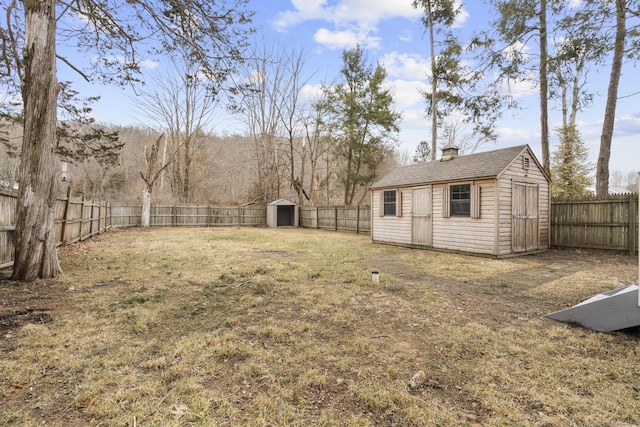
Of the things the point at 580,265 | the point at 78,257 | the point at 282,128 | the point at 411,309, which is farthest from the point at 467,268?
the point at 282,128

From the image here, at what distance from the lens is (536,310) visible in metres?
4.02

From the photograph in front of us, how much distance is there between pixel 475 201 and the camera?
29.0 ft

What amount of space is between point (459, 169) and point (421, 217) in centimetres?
196

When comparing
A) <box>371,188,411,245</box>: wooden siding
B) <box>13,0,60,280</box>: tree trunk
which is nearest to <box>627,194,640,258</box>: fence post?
<box>371,188,411,245</box>: wooden siding

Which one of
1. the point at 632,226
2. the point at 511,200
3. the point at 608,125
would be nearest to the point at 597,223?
the point at 632,226

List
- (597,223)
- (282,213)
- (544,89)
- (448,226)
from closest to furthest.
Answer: (597,223) < (448,226) < (544,89) < (282,213)

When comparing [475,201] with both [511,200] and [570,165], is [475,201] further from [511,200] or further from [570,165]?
[570,165]

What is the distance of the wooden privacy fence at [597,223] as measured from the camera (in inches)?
331

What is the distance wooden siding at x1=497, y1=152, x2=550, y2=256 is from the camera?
333 inches

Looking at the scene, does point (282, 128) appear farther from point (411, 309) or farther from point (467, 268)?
point (411, 309)

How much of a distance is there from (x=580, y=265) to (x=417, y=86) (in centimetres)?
1199

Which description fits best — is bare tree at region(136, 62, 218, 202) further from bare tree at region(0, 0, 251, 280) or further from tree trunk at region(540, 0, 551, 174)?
tree trunk at region(540, 0, 551, 174)

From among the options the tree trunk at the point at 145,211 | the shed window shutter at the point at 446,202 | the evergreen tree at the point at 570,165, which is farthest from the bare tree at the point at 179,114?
the evergreen tree at the point at 570,165

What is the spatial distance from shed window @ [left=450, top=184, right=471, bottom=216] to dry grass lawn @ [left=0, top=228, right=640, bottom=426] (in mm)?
3838
